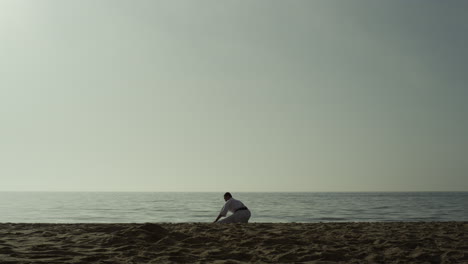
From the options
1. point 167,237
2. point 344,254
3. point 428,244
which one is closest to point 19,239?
point 167,237

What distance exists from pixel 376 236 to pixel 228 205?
16.3 feet

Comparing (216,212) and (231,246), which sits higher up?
(231,246)

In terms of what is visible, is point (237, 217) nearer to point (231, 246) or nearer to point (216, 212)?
point (231, 246)

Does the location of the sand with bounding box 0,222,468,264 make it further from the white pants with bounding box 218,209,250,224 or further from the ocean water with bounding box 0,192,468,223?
the ocean water with bounding box 0,192,468,223

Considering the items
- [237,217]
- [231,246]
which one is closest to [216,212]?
[237,217]

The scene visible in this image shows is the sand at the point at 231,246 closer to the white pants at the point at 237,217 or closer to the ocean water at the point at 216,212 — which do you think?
the white pants at the point at 237,217

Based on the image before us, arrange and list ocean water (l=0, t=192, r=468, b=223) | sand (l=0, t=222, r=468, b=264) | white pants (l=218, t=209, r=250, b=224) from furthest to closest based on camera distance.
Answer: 1. ocean water (l=0, t=192, r=468, b=223)
2. white pants (l=218, t=209, r=250, b=224)
3. sand (l=0, t=222, r=468, b=264)

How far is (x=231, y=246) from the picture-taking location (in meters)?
7.20

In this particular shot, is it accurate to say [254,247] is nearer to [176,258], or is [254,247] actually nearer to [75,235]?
[176,258]

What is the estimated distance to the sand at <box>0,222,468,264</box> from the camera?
6199 mm

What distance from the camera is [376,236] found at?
8547 mm

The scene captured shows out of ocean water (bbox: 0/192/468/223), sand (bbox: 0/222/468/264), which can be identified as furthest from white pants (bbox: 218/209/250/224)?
ocean water (bbox: 0/192/468/223)

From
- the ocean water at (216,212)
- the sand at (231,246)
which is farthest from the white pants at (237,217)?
the ocean water at (216,212)

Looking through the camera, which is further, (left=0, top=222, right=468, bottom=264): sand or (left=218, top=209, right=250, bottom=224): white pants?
(left=218, top=209, right=250, bottom=224): white pants
